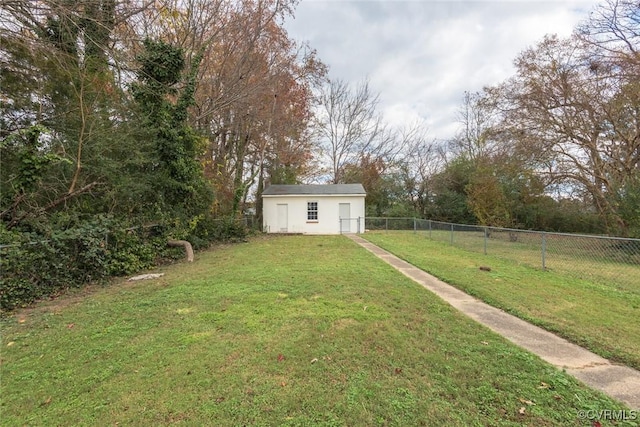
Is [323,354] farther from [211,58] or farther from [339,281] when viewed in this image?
[211,58]

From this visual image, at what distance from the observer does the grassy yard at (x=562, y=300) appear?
3.45 meters

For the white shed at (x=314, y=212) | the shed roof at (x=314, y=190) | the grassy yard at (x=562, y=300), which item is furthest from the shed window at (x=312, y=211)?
the grassy yard at (x=562, y=300)

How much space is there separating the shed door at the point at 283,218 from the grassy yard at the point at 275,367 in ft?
45.9

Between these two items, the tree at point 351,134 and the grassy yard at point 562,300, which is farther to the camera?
the tree at point 351,134

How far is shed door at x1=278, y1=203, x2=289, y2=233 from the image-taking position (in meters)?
19.1

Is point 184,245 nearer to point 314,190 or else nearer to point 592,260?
point 314,190

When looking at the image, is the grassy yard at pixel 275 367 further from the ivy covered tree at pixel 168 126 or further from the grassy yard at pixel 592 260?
the ivy covered tree at pixel 168 126

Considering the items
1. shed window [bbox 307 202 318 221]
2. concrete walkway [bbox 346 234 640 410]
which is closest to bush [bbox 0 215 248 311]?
concrete walkway [bbox 346 234 640 410]

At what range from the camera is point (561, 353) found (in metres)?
3.15

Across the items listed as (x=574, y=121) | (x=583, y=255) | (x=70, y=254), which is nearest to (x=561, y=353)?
(x=583, y=255)

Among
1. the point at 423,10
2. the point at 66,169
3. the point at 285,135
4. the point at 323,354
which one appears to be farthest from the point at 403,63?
the point at 323,354

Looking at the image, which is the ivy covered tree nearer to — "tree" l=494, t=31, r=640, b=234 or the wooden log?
the wooden log

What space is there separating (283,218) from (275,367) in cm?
1647

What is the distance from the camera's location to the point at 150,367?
291 centimetres
